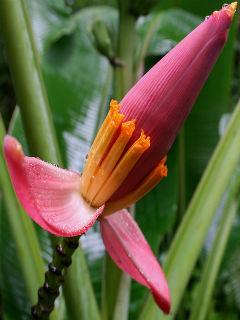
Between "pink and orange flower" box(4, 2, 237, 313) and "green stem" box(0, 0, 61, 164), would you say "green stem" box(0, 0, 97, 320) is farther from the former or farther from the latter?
"pink and orange flower" box(4, 2, 237, 313)

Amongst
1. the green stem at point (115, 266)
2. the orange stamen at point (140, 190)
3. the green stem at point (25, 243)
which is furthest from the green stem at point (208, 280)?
the orange stamen at point (140, 190)

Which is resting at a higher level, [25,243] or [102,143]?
[102,143]

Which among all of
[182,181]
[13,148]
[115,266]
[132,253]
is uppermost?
[13,148]

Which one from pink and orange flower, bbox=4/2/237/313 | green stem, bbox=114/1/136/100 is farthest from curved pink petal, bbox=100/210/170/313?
green stem, bbox=114/1/136/100

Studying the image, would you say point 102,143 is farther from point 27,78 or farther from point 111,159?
point 27,78

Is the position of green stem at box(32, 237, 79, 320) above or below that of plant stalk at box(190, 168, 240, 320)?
above

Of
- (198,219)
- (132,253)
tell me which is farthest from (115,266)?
(132,253)

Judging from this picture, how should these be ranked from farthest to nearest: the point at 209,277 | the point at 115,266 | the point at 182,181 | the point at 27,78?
the point at 182,181 < the point at 209,277 < the point at 115,266 < the point at 27,78

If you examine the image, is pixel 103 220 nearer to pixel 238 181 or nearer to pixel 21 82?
pixel 21 82
